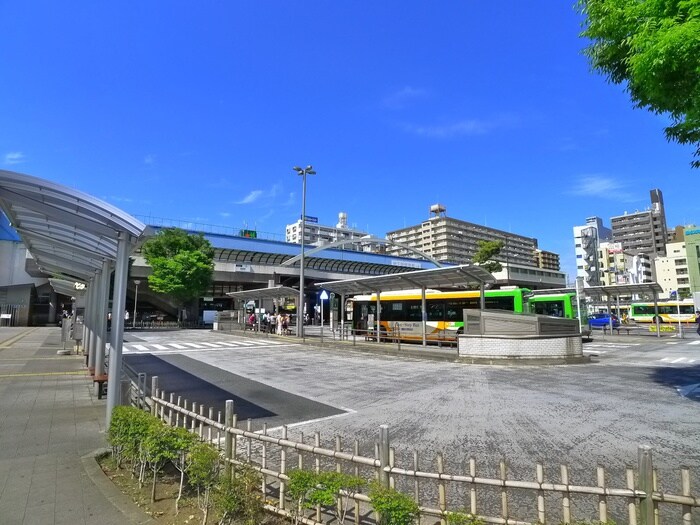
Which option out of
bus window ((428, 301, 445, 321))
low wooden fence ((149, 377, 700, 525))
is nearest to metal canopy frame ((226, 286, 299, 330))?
bus window ((428, 301, 445, 321))

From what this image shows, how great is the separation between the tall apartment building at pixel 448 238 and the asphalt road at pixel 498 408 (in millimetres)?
105218

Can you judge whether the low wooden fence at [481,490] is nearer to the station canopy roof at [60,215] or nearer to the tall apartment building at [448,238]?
the station canopy roof at [60,215]

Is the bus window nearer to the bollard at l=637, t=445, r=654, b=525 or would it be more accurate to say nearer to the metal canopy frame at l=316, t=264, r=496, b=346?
the metal canopy frame at l=316, t=264, r=496, b=346

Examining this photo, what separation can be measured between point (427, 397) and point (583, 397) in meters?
3.35

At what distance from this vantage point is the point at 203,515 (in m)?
3.68

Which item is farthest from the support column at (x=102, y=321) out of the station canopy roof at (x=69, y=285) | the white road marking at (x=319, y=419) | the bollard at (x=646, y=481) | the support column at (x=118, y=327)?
the station canopy roof at (x=69, y=285)

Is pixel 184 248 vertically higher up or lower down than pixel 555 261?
lower down

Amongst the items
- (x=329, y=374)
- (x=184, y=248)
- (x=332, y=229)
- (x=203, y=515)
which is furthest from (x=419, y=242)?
(x=203, y=515)

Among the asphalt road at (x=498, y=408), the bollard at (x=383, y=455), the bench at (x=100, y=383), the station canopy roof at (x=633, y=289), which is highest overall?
the station canopy roof at (x=633, y=289)

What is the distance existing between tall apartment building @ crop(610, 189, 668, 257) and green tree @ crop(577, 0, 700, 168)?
429ft

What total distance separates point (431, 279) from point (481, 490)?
14643 millimetres

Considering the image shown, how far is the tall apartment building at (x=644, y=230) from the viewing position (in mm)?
118438

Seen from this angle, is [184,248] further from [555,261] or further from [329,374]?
[555,261]

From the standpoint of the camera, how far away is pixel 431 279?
61.1 feet
